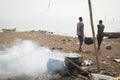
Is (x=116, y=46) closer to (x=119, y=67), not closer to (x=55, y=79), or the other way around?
(x=119, y=67)

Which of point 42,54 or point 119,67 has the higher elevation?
point 42,54

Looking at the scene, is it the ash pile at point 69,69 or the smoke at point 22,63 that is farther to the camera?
the smoke at point 22,63

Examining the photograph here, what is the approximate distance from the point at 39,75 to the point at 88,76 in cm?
152

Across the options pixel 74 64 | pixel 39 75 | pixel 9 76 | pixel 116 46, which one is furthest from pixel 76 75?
pixel 116 46

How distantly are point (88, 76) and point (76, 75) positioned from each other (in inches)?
14.7

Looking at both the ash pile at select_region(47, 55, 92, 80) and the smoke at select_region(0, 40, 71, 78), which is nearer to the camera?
the ash pile at select_region(47, 55, 92, 80)

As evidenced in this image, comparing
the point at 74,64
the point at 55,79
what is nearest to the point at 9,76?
Result: the point at 55,79

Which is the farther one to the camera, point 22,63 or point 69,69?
point 22,63

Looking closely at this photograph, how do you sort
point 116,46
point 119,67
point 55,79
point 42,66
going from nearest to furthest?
point 55,79 < point 42,66 < point 119,67 < point 116,46

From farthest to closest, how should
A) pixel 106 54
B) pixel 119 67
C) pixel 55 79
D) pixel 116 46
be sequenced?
pixel 116 46 < pixel 106 54 < pixel 119 67 < pixel 55 79

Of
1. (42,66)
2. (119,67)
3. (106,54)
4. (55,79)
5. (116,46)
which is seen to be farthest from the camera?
(116,46)

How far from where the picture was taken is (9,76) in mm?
7352

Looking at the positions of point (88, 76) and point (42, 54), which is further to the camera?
point (42, 54)

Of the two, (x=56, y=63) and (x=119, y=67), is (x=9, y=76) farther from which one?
(x=119, y=67)
